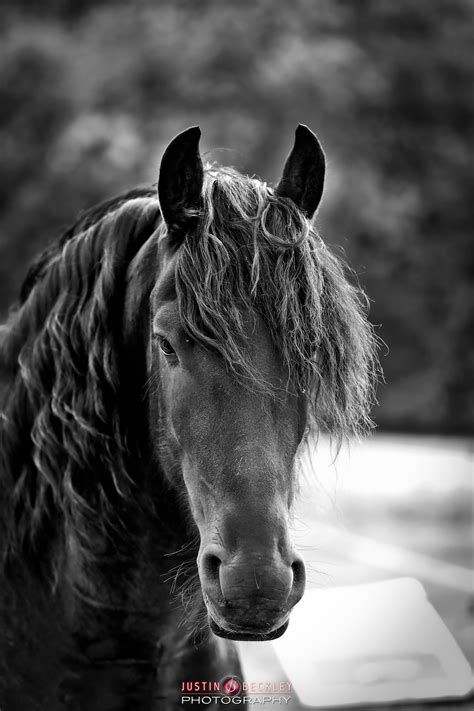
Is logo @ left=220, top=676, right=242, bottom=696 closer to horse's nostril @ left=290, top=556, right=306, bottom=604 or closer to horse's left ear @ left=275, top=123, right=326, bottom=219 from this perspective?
horse's nostril @ left=290, top=556, right=306, bottom=604

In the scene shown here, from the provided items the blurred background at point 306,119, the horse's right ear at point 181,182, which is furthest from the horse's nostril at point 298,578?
the blurred background at point 306,119

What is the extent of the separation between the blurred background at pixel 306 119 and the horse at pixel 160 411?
1800cm

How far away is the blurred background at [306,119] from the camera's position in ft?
69.3

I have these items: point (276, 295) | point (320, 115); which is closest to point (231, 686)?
point (276, 295)

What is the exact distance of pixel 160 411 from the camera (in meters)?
2.25

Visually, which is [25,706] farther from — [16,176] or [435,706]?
[16,176]

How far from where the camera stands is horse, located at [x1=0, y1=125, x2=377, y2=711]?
2047mm

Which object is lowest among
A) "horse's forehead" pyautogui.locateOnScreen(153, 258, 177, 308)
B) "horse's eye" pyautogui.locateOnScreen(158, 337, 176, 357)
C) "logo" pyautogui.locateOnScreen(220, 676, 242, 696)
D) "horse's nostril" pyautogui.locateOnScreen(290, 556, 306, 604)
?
"logo" pyautogui.locateOnScreen(220, 676, 242, 696)

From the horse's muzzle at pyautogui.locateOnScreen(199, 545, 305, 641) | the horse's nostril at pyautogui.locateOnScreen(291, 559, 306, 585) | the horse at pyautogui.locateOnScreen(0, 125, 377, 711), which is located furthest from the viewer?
the horse at pyautogui.locateOnScreen(0, 125, 377, 711)

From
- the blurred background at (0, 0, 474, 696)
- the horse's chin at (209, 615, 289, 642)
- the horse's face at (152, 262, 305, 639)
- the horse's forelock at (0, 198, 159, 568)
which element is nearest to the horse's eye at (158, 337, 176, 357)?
the horse's face at (152, 262, 305, 639)

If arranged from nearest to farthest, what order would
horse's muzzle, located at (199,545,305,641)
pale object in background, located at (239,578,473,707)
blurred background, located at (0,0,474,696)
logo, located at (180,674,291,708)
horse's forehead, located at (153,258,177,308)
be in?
1. horse's muzzle, located at (199,545,305,641)
2. horse's forehead, located at (153,258,177,308)
3. logo, located at (180,674,291,708)
4. pale object in background, located at (239,578,473,707)
5. blurred background, located at (0,0,474,696)

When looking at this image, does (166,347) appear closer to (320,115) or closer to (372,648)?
(372,648)

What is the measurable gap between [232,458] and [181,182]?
82cm

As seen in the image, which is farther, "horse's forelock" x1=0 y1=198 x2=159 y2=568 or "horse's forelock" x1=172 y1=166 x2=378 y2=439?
"horse's forelock" x1=0 y1=198 x2=159 y2=568
